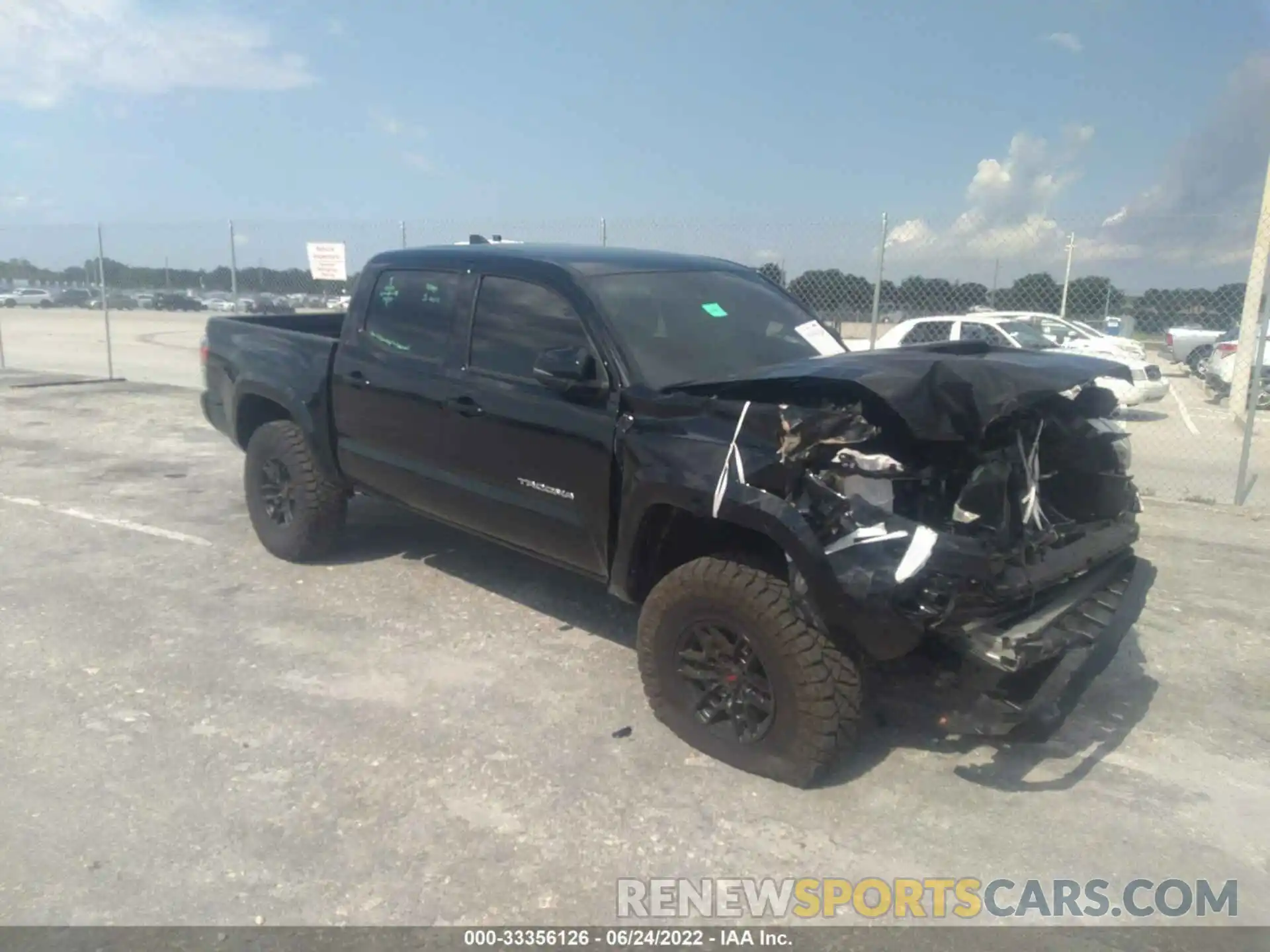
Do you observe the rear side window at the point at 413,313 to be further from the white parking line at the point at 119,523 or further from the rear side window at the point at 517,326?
the white parking line at the point at 119,523

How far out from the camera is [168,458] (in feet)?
31.0

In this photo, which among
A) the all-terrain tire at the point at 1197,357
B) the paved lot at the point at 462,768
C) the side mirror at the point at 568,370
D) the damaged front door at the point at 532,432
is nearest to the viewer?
the paved lot at the point at 462,768

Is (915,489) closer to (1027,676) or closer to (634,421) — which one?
(1027,676)

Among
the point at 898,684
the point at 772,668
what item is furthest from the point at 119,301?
the point at 772,668

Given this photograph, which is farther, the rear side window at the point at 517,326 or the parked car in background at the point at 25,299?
the parked car in background at the point at 25,299

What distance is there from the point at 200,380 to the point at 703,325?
14.9 m

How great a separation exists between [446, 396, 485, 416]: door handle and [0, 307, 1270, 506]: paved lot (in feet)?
10.2

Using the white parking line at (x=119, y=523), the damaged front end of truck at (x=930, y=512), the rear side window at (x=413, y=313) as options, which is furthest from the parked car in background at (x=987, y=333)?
the damaged front end of truck at (x=930, y=512)

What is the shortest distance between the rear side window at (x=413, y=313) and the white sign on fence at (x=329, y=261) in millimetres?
8363

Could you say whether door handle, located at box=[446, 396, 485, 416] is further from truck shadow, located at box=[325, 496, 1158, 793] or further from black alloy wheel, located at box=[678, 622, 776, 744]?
black alloy wheel, located at box=[678, 622, 776, 744]

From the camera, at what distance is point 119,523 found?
7047 millimetres

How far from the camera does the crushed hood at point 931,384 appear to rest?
131 inches

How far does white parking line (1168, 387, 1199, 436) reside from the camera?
1365cm

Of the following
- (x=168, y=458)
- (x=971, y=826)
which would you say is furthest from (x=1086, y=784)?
(x=168, y=458)
